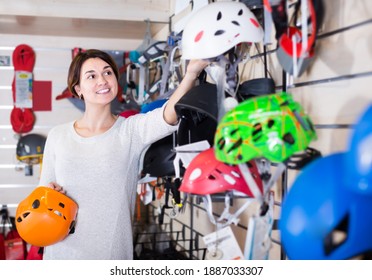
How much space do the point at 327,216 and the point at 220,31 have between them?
56 centimetres

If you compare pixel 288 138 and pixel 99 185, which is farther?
pixel 99 185

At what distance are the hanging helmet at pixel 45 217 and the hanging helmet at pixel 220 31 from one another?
727 millimetres

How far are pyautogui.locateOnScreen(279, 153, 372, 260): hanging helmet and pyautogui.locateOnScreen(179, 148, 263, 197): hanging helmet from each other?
0.21 m

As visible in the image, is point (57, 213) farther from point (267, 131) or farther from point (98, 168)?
point (267, 131)

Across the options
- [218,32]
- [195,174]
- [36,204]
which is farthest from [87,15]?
[195,174]

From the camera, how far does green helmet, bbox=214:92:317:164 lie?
0.91 meters

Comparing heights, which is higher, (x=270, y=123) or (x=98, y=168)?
(x=270, y=123)

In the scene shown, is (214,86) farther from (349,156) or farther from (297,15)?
(349,156)

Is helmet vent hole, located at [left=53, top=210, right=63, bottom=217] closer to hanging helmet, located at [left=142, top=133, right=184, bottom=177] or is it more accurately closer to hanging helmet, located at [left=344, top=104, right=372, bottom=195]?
hanging helmet, located at [left=142, top=133, right=184, bottom=177]

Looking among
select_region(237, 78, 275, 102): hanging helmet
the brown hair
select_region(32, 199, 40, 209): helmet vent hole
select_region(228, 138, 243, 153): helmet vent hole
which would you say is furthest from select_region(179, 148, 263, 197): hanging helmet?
the brown hair

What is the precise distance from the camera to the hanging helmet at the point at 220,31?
1.12 metres

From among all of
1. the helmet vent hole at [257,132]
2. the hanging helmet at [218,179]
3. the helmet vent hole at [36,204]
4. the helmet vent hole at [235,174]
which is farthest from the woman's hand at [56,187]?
the helmet vent hole at [257,132]

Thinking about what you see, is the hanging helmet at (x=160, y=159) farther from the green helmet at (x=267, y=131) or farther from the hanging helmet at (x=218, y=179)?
the green helmet at (x=267, y=131)

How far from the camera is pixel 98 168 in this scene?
167 cm
